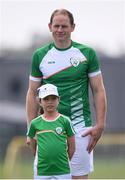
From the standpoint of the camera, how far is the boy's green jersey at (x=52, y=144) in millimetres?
9234

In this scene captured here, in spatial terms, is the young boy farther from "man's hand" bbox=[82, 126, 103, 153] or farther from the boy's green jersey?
"man's hand" bbox=[82, 126, 103, 153]

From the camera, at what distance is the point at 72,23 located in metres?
9.64

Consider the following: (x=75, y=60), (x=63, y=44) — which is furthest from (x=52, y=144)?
(x=63, y=44)

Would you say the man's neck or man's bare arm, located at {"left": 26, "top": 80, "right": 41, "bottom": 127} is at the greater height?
the man's neck

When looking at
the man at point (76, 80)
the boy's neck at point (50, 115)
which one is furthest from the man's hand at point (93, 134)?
the boy's neck at point (50, 115)

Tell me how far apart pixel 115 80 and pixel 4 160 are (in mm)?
6238

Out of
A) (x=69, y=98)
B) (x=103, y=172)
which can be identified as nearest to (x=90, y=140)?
(x=69, y=98)

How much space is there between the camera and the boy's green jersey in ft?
30.3

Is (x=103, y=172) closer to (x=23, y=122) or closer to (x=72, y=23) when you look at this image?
(x=23, y=122)

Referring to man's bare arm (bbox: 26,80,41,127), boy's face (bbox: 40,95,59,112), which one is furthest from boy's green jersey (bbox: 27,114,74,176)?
man's bare arm (bbox: 26,80,41,127)

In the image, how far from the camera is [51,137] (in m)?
9.24

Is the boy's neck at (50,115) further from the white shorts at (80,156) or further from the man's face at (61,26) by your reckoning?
the man's face at (61,26)

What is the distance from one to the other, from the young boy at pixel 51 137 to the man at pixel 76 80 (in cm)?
37

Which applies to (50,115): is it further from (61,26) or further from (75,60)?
(61,26)
